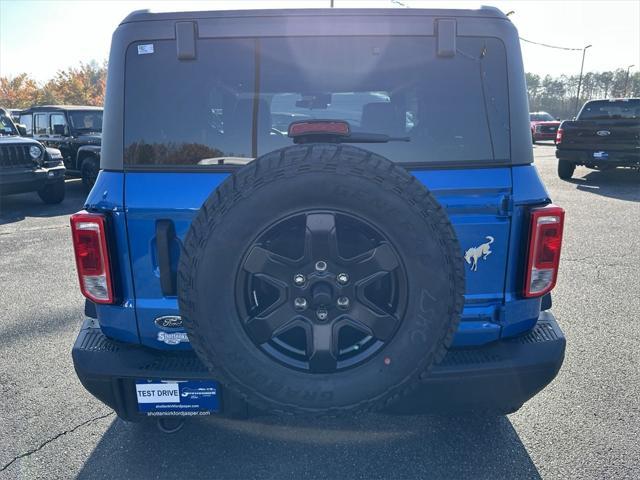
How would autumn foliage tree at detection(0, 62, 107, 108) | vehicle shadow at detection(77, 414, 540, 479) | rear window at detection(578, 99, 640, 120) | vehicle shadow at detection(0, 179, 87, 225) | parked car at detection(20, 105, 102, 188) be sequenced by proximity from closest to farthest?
1. vehicle shadow at detection(77, 414, 540, 479)
2. vehicle shadow at detection(0, 179, 87, 225)
3. parked car at detection(20, 105, 102, 188)
4. rear window at detection(578, 99, 640, 120)
5. autumn foliage tree at detection(0, 62, 107, 108)

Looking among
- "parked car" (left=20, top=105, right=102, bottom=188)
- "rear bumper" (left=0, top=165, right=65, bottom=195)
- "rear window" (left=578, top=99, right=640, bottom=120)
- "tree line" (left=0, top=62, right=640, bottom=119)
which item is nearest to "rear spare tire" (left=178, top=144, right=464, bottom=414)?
"rear bumper" (left=0, top=165, right=65, bottom=195)

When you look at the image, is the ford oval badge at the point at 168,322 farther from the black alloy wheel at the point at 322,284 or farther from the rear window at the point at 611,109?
the rear window at the point at 611,109

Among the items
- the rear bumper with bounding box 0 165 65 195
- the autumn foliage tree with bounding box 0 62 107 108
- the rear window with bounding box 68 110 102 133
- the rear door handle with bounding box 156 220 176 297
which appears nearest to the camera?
the rear door handle with bounding box 156 220 176 297

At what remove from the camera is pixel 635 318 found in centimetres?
394

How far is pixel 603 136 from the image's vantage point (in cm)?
1073

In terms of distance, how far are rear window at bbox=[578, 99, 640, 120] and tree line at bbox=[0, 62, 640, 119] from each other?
1560 cm

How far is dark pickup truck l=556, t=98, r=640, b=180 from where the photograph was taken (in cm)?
1046

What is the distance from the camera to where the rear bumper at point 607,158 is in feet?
34.6

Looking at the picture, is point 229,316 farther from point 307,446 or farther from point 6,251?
point 6,251

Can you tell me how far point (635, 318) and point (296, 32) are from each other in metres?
3.75

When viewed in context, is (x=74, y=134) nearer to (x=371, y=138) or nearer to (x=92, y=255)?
(x=92, y=255)

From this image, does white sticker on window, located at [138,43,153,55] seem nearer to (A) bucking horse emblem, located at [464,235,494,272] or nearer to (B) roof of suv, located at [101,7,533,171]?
(B) roof of suv, located at [101,7,533,171]

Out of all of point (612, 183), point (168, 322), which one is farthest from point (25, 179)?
point (612, 183)

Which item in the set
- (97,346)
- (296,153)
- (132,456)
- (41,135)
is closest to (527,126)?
(296,153)
